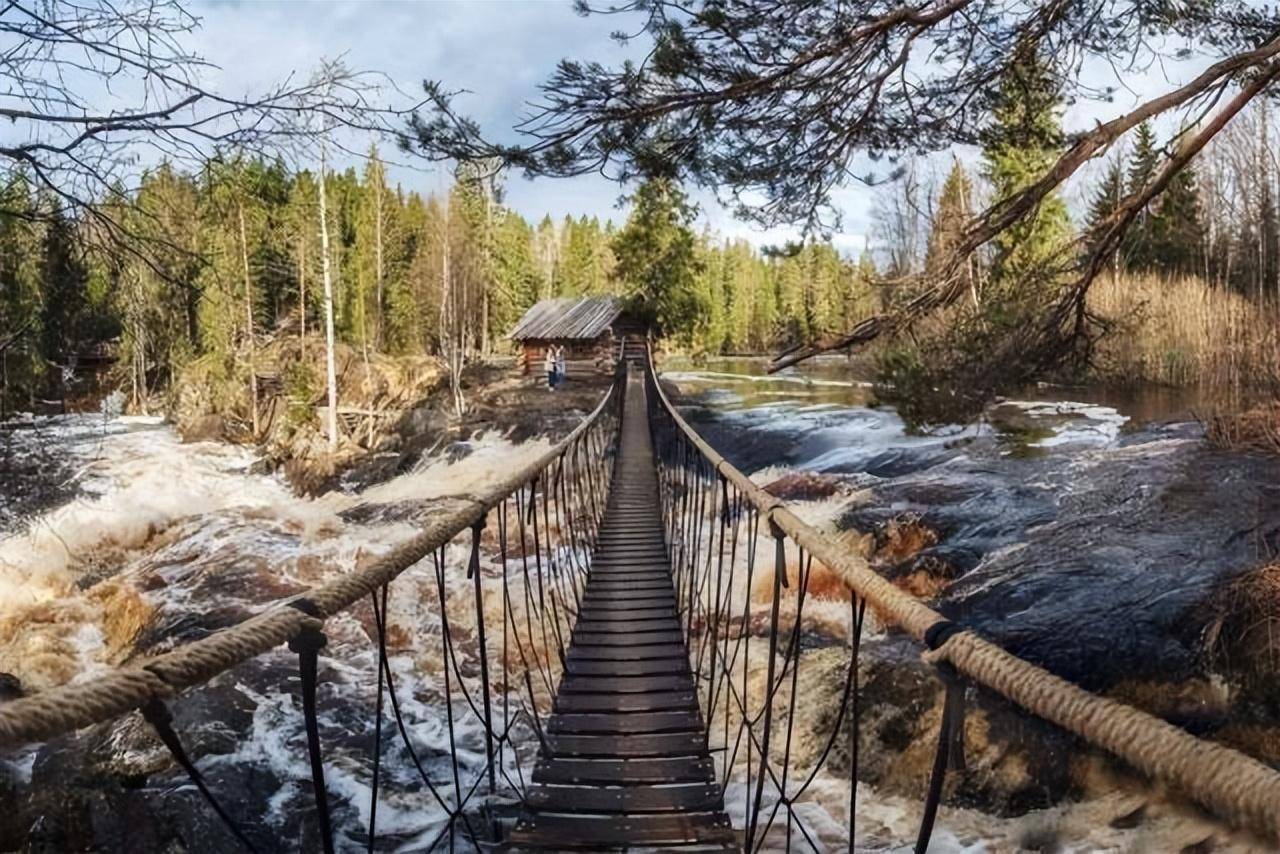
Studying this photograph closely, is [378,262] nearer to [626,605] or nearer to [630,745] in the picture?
[626,605]

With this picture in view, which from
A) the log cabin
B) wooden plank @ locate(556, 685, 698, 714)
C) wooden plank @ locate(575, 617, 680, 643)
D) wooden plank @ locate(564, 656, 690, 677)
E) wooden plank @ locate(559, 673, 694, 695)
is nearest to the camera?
wooden plank @ locate(556, 685, 698, 714)

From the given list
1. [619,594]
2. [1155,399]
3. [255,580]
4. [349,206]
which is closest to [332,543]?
[255,580]

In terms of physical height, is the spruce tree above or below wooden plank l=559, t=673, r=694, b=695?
above

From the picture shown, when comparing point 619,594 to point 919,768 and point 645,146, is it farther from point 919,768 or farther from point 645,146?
point 645,146

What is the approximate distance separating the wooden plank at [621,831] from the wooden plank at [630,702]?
0.62m

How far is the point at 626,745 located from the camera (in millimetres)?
2736

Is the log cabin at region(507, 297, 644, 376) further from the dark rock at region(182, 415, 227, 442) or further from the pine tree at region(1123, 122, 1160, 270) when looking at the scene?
the pine tree at region(1123, 122, 1160, 270)

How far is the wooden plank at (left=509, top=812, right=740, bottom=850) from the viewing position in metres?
2.20

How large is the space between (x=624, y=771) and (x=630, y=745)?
0.15m

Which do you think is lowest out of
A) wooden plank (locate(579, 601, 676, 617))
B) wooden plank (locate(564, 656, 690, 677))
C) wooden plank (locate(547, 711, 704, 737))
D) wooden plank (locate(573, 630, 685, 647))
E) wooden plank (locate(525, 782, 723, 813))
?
wooden plank (locate(525, 782, 723, 813))

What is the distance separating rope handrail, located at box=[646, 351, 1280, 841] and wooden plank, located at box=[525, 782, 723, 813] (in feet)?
4.70

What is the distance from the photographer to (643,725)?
2869mm

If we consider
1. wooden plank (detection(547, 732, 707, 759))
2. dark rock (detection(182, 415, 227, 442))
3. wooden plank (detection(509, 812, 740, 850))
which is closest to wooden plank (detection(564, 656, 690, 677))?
wooden plank (detection(547, 732, 707, 759))

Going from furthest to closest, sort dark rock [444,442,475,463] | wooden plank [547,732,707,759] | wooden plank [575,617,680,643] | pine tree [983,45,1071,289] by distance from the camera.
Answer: dark rock [444,442,475,463] → pine tree [983,45,1071,289] → wooden plank [575,617,680,643] → wooden plank [547,732,707,759]
